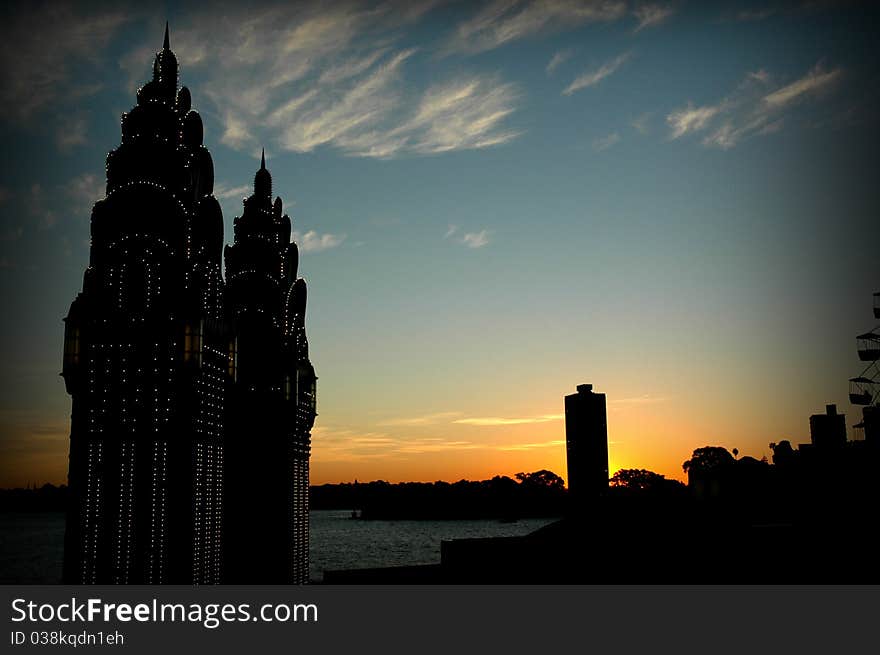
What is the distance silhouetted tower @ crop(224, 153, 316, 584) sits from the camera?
51281mm

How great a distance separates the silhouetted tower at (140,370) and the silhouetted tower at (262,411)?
13.5 meters

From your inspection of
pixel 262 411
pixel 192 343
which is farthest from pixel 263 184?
pixel 192 343

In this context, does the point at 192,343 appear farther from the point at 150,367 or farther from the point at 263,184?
the point at 263,184

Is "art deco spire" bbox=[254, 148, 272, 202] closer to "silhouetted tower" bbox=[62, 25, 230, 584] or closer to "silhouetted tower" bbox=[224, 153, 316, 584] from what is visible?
"silhouetted tower" bbox=[224, 153, 316, 584]

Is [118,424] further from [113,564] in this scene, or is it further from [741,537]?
[741,537]

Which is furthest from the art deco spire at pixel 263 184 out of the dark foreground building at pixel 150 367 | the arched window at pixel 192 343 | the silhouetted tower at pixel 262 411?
the arched window at pixel 192 343

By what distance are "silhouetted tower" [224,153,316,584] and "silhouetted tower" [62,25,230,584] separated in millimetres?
13481

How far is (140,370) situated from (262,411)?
18.1 meters

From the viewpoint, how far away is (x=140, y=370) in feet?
114

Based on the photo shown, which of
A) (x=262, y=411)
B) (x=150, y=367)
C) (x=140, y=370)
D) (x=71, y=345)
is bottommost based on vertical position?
(x=262, y=411)

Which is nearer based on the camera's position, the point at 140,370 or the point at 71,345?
the point at 71,345

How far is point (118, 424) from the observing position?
113ft

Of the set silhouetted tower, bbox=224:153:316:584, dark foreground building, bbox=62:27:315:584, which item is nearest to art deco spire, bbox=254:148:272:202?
silhouetted tower, bbox=224:153:316:584
